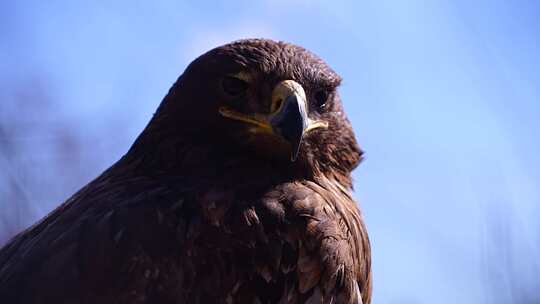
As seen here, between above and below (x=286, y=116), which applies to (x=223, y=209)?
below

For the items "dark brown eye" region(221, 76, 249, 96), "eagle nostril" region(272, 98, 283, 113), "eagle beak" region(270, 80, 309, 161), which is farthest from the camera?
"dark brown eye" region(221, 76, 249, 96)

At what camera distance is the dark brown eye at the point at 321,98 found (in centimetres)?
624

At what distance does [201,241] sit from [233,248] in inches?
5.3

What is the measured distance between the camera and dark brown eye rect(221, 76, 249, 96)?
19.5 ft

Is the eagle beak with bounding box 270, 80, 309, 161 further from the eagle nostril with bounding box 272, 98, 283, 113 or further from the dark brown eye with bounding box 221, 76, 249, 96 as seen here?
the dark brown eye with bounding box 221, 76, 249, 96

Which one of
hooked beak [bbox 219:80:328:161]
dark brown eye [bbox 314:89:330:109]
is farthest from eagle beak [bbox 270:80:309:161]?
dark brown eye [bbox 314:89:330:109]

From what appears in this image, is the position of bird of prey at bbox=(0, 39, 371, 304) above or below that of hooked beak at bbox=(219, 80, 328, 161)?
below

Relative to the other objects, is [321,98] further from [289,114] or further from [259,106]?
[289,114]

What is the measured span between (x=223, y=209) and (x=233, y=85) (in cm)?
64

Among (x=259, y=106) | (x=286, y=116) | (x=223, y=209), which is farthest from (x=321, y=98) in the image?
(x=223, y=209)

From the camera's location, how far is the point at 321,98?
628cm

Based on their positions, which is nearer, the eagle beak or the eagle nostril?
the eagle beak

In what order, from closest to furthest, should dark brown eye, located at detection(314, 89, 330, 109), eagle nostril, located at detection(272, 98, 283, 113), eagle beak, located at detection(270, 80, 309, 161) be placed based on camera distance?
eagle beak, located at detection(270, 80, 309, 161) → eagle nostril, located at detection(272, 98, 283, 113) → dark brown eye, located at detection(314, 89, 330, 109)

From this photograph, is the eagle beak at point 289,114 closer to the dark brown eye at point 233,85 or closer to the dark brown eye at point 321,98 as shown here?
the dark brown eye at point 233,85
